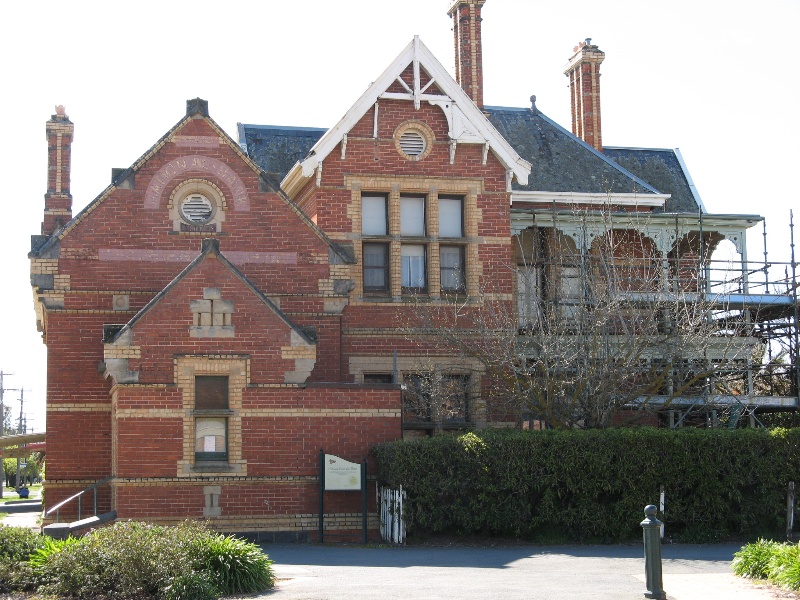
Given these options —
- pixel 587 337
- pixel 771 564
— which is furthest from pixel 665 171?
pixel 771 564

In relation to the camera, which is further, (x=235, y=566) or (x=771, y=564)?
(x=771, y=564)

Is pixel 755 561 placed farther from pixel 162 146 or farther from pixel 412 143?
pixel 162 146

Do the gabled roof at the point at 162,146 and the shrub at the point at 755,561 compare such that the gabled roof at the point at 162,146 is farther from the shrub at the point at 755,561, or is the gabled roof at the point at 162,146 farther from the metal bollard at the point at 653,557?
the metal bollard at the point at 653,557

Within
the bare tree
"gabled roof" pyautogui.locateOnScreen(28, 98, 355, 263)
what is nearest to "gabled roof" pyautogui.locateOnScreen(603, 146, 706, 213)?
the bare tree

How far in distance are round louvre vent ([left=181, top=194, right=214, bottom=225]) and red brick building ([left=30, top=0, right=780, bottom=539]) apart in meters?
0.05

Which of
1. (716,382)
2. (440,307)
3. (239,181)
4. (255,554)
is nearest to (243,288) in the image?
(239,181)

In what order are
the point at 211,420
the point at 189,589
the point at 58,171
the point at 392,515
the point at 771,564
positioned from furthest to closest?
the point at 58,171, the point at 211,420, the point at 392,515, the point at 771,564, the point at 189,589

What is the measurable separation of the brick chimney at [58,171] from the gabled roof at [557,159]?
34.6 feet

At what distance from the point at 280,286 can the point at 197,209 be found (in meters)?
2.30

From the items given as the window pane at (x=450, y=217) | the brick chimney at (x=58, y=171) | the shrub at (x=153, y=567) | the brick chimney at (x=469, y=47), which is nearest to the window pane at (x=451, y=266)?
the window pane at (x=450, y=217)

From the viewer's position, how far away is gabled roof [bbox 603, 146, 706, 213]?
98.1 ft

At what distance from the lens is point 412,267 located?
2536cm

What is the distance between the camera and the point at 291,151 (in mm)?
29078

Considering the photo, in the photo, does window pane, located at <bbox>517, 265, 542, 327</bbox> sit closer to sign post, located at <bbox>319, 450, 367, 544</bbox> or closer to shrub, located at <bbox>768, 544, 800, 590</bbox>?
sign post, located at <bbox>319, 450, 367, 544</bbox>
